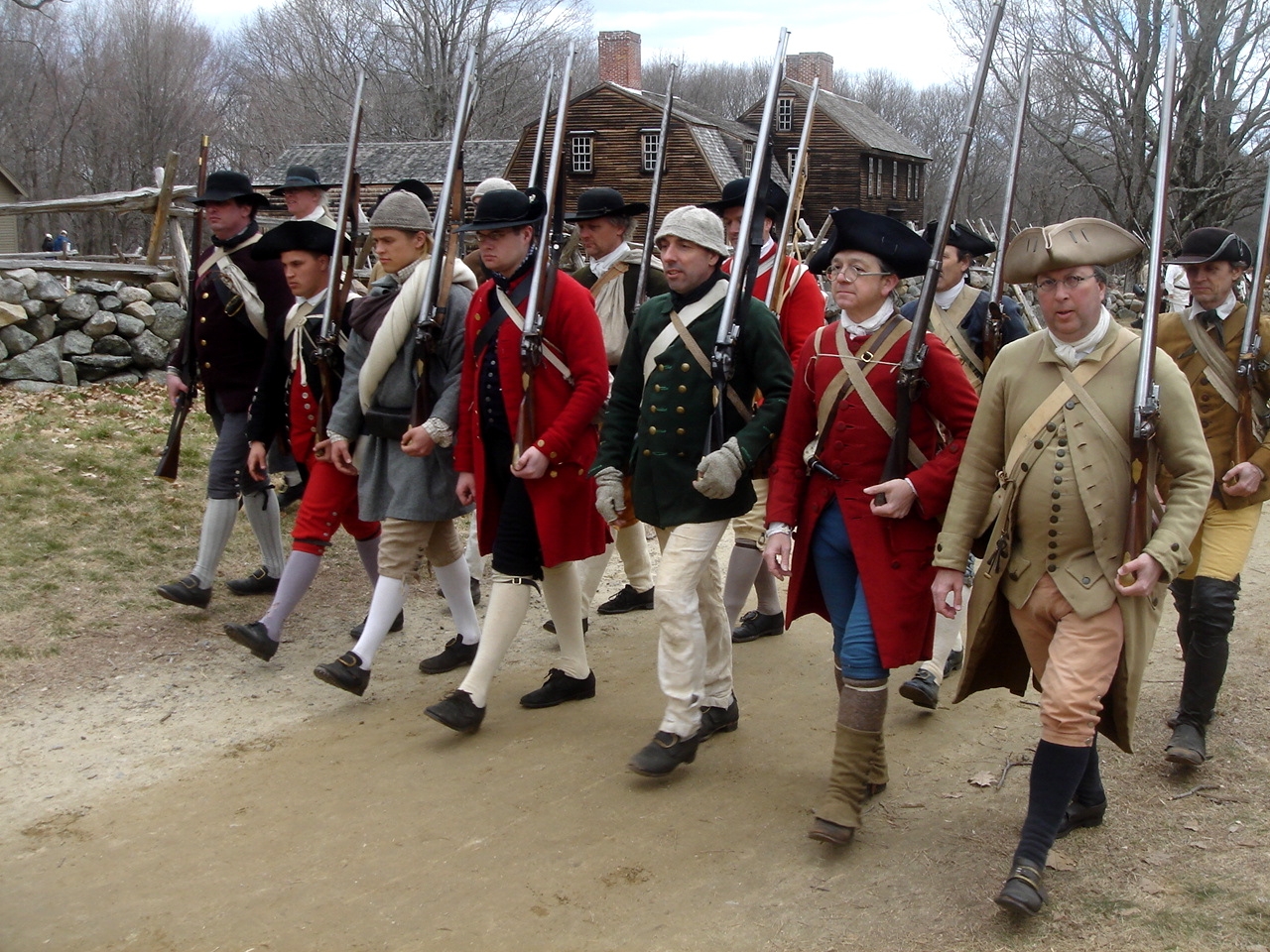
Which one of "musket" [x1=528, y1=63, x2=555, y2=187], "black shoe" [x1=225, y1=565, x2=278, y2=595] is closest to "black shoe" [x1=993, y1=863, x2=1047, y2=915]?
"musket" [x1=528, y1=63, x2=555, y2=187]

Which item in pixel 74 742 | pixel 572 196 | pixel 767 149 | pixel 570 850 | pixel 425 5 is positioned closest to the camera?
pixel 570 850

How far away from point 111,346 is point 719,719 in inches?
343

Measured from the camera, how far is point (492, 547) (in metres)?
5.22

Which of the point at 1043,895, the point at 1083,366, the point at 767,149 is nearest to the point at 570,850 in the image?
the point at 1043,895

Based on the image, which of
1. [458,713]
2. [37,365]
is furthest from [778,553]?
[37,365]

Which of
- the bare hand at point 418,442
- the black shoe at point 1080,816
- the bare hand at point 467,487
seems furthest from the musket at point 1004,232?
the bare hand at point 418,442

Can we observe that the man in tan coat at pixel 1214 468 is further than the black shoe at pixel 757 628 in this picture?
No

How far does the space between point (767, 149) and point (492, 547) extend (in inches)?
76.0

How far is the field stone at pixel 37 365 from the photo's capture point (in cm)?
1076

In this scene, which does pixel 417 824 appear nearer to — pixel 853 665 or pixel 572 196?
pixel 853 665

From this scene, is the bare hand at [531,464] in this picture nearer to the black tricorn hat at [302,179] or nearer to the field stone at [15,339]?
the black tricorn hat at [302,179]

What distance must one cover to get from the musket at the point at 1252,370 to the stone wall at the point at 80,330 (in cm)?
928

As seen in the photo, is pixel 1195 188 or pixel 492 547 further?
pixel 1195 188

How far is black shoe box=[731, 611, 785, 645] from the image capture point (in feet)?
20.8
